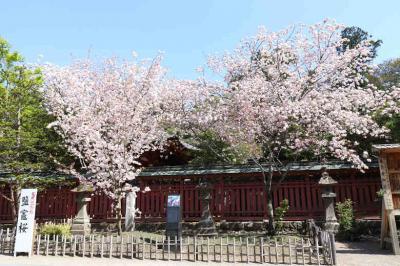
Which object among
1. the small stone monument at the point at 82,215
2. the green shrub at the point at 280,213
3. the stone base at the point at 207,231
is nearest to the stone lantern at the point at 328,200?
the green shrub at the point at 280,213

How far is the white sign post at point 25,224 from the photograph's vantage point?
1017 cm

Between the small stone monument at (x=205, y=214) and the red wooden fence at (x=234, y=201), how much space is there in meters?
0.90

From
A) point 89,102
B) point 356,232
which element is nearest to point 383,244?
point 356,232

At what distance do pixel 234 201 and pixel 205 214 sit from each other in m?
1.67

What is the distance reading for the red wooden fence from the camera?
14.9m

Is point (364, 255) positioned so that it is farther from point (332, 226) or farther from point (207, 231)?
point (207, 231)

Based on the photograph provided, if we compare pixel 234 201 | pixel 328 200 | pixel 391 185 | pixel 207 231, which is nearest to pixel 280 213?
pixel 328 200

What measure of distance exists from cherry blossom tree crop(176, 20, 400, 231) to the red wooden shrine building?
179cm

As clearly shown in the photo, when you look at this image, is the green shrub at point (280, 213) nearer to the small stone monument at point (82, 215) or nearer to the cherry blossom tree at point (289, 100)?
the cherry blossom tree at point (289, 100)

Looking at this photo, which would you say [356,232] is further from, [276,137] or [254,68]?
[254,68]

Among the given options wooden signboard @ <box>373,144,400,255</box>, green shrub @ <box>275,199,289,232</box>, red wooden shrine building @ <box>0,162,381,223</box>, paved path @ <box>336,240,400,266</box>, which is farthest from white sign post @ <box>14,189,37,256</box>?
wooden signboard @ <box>373,144,400,255</box>

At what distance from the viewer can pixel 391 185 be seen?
10.1m

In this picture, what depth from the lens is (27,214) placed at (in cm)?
1043

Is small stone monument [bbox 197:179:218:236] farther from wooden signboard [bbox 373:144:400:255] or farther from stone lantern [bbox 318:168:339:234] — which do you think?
wooden signboard [bbox 373:144:400:255]
